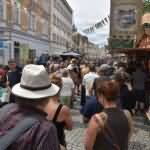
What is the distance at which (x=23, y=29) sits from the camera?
131ft

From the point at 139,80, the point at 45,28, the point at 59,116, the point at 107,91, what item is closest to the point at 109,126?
the point at 107,91

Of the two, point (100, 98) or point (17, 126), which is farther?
point (100, 98)

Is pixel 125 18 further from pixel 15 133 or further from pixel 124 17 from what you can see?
pixel 15 133

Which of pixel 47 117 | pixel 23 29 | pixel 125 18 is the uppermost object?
pixel 23 29

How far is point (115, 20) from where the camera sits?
53.3ft

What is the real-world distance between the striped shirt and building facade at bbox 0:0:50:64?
79.1 ft

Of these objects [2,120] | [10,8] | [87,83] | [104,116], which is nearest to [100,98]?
[104,116]

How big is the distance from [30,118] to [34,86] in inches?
10.9

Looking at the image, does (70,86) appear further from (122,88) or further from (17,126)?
(17,126)

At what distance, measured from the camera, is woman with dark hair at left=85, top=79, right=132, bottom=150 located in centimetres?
356

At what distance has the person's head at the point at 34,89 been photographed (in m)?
2.64

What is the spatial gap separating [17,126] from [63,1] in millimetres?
75557

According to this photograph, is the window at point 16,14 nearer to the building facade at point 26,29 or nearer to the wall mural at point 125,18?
the building facade at point 26,29

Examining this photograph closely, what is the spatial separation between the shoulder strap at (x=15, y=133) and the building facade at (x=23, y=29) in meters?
24.2
